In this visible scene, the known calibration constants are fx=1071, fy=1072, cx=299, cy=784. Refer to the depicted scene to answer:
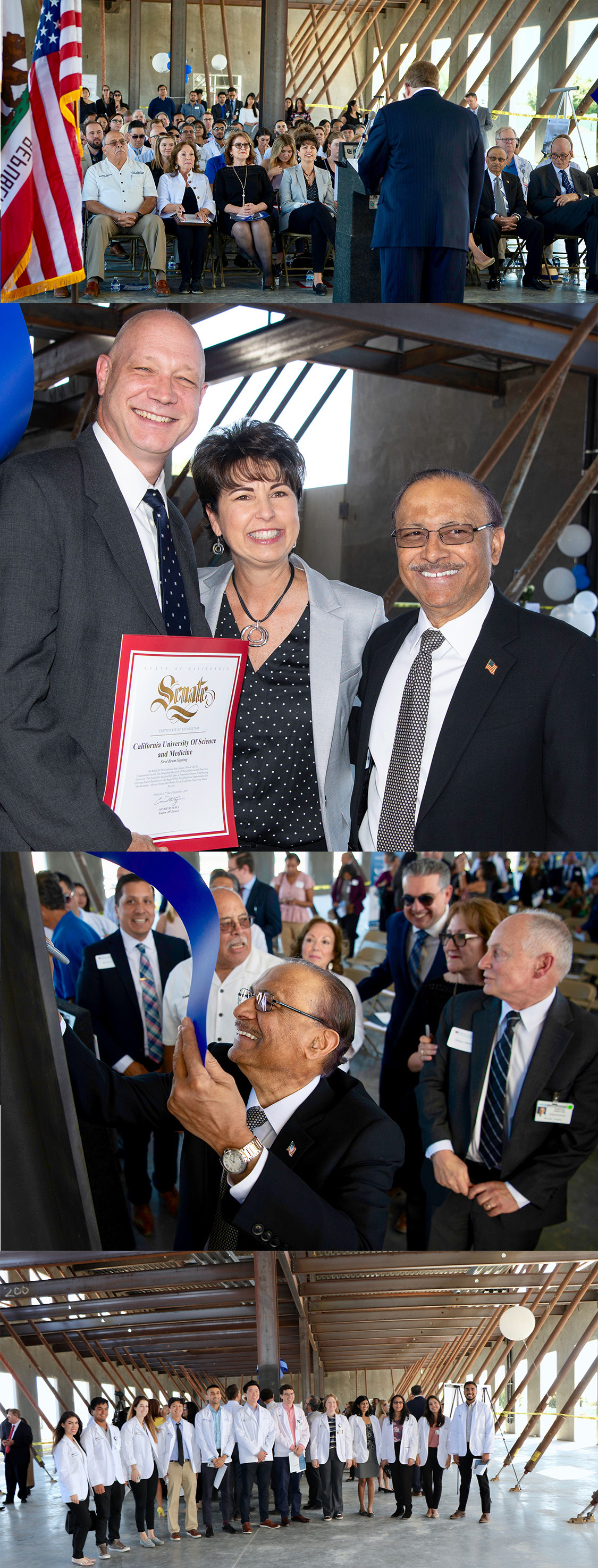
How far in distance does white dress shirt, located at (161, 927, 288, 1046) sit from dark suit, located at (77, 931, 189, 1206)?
4 cm

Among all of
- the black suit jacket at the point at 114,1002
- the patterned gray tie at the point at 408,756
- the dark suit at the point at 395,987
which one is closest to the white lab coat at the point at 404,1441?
the dark suit at the point at 395,987

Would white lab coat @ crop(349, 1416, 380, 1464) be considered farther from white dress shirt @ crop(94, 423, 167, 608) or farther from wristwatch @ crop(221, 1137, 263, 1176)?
white dress shirt @ crop(94, 423, 167, 608)

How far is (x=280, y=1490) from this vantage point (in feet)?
20.7

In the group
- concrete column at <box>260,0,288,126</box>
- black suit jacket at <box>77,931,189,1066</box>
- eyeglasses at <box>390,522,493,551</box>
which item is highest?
concrete column at <box>260,0,288,126</box>

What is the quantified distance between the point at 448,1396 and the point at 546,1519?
1138 millimetres

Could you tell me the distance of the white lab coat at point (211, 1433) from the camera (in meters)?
5.99

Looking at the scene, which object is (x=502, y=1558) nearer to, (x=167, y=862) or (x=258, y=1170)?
(x=258, y=1170)

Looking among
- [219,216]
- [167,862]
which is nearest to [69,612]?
[167,862]

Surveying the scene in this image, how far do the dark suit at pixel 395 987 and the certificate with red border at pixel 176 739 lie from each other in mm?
476

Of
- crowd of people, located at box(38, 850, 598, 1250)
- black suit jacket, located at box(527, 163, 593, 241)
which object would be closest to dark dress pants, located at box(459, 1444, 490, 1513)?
crowd of people, located at box(38, 850, 598, 1250)

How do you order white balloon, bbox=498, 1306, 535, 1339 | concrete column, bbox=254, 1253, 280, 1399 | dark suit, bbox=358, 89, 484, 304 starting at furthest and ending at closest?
concrete column, bbox=254, 1253, 280, 1399
white balloon, bbox=498, 1306, 535, 1339
dark suit, bbox=358, 89, 484, 304

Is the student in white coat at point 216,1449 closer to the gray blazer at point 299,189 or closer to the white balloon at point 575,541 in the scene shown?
the white balloon at point 575,541

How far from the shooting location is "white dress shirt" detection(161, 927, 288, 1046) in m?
2.66

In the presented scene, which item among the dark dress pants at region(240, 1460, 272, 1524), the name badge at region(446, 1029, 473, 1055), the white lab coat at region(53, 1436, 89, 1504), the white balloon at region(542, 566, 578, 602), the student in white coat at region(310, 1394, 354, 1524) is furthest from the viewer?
the white balloon at region(542, 566, 578, 602)
